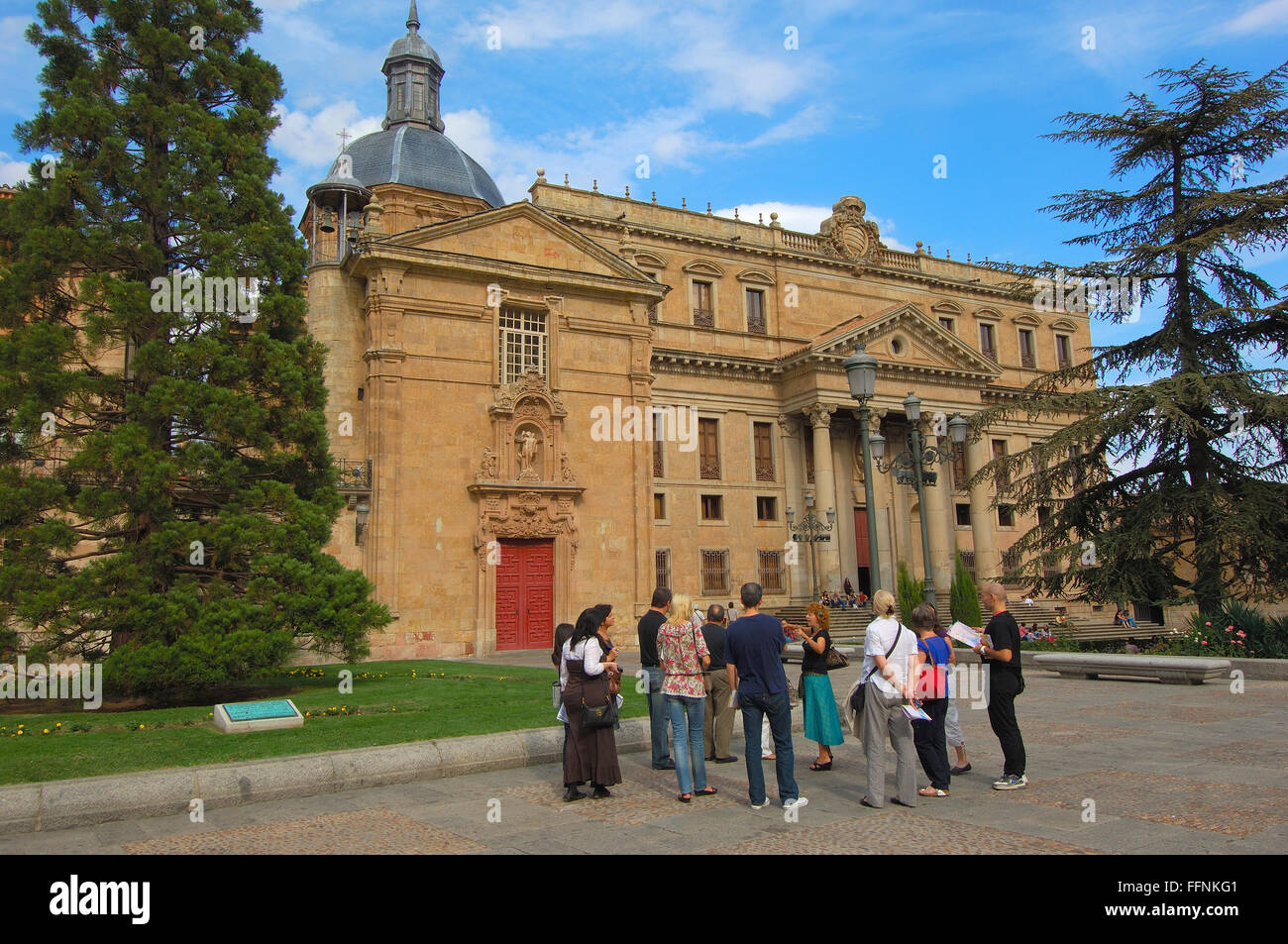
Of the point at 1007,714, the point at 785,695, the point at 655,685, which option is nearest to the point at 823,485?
the point at 655,685

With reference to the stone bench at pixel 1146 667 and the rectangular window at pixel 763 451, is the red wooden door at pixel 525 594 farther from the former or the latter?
the stone bench at pixel 1146 667

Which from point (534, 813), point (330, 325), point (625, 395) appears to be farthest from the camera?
point (625, 395)

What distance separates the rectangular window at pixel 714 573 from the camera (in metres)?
35.9

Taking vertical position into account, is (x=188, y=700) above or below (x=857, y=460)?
below

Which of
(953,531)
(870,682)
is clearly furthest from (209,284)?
(953,531)

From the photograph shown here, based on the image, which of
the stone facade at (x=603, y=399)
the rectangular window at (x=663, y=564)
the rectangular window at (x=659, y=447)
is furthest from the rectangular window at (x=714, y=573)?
the rectangular window at (x=659, y=447)

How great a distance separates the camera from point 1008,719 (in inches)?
313

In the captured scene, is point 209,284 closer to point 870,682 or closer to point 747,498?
point 870,682

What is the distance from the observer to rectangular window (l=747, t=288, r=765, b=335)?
40.0 meters

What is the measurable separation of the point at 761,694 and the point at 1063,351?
1901 inches

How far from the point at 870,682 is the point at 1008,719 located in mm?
1243

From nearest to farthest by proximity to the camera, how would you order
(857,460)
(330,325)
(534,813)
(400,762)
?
(534,813) < (400,762) < (330,325) < (857,460)

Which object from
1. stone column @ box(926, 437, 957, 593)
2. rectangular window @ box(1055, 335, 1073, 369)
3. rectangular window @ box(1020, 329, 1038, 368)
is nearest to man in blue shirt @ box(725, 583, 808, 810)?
stone column @ box(926, 437, 957, 593)

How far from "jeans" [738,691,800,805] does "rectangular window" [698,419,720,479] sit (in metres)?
29.3
